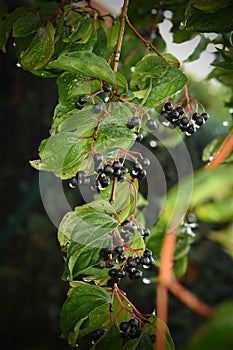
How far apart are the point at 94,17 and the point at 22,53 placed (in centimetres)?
12

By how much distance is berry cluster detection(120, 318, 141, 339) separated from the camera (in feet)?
1.83

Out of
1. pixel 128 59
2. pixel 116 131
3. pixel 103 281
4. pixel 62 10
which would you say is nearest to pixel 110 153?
pixel 116 131

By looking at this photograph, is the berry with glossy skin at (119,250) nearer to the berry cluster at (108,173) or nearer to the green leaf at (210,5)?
the berry cluster at (108,173)

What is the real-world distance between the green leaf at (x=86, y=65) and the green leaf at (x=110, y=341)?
0.84ft

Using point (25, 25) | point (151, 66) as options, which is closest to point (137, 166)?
point (151, 66)

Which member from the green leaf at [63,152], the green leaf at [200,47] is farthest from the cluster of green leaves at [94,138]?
the green leaf at [200,47]

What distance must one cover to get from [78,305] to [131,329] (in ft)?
0.20

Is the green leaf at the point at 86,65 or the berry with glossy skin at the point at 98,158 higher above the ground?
the green leaf at the point at 86,65

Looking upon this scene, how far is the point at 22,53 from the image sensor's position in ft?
2.25

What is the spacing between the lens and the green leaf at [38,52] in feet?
2.19

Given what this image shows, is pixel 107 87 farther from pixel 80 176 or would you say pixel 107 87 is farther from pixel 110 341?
pixel 110 341

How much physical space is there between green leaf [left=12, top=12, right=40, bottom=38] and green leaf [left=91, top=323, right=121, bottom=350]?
0.38m

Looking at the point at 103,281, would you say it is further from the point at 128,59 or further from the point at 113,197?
the point at 128,59

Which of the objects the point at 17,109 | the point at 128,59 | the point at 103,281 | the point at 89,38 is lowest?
the point at 17,109
